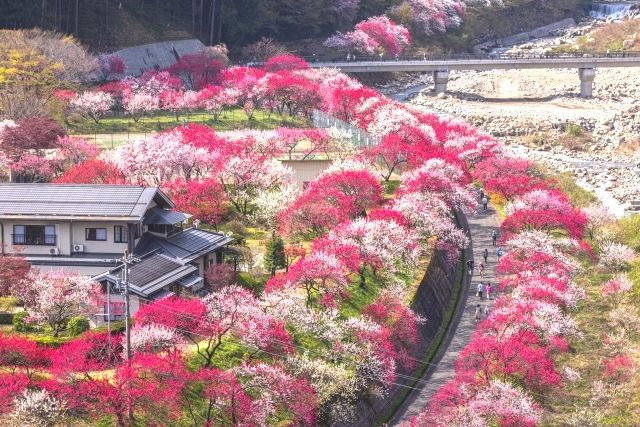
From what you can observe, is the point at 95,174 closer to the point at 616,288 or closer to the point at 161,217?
the point at 161,217

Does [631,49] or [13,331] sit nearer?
[13,331]

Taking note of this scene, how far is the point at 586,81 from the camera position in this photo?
103125mm

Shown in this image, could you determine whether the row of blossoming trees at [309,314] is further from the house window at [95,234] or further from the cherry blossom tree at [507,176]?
the house window at [95,234]

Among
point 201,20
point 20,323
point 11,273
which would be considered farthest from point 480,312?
point 201,20

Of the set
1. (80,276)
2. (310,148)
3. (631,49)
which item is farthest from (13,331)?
(631,49)

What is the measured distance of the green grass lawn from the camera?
6806 cm

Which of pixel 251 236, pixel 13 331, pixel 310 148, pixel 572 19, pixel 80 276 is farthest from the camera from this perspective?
pixel 572 19

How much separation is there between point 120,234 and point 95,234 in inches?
34.2

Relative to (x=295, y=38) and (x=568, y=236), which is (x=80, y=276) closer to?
(x=568, y=236)

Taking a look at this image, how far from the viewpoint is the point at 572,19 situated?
149000 millimetres

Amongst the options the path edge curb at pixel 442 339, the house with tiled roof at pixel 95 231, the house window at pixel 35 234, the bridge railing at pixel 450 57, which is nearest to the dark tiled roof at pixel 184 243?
the house with tiled roof at pixel 95 231

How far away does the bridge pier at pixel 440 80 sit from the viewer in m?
105

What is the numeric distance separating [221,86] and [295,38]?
107ft

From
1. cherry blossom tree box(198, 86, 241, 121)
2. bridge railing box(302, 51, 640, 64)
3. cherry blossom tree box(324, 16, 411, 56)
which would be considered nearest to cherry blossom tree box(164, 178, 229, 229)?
cherry blossom tree box(198, 86, 241, 121)
